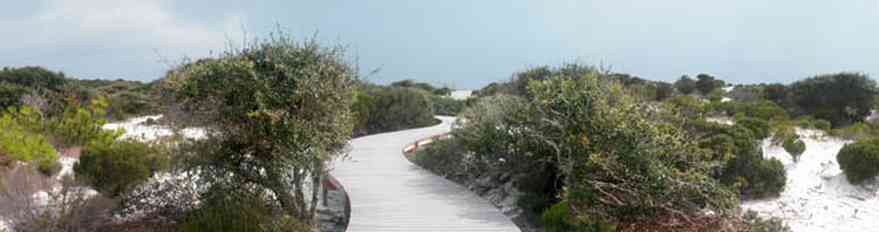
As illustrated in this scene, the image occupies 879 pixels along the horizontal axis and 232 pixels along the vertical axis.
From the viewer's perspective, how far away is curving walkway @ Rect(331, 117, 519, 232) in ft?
22.0

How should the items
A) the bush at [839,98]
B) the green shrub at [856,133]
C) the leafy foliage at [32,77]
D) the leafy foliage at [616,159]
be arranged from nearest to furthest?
the leafy foliage at [616,159]
the green shrub at [856,133]
the bush at [839,98]
the leafy foliage at [32,77]

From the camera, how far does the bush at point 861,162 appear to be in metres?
9.36

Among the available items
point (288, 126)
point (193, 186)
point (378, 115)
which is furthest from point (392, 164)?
point (378, 115)

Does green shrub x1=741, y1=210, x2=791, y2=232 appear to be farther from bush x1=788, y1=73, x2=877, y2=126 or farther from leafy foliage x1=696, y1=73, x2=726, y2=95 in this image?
leafy foliage x1=696, y1=73, x2=726, y2=95

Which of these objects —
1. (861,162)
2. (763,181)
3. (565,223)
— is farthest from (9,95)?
(861,162)

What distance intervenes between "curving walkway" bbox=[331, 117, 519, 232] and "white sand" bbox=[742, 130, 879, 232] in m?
4.13

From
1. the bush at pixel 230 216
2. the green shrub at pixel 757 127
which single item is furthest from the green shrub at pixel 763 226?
the green shrub at pixel 757 127

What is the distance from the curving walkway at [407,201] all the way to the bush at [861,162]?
6.60 meters

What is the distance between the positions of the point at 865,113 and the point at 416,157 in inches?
838

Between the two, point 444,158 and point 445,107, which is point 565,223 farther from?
point 445,107

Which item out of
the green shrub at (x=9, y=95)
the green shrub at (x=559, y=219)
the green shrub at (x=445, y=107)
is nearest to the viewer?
the green shrub at (x=559, y=219)

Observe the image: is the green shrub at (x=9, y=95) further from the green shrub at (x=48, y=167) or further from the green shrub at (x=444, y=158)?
the green shrub at (x=444, y=158)

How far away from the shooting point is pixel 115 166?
6922 millimetres

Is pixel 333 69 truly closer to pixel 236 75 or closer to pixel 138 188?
pixel 236 75
